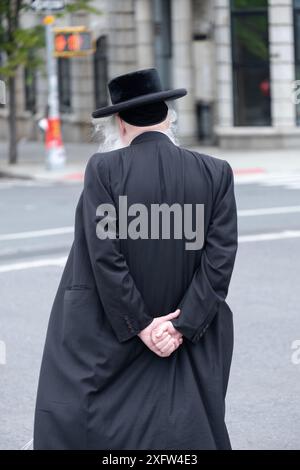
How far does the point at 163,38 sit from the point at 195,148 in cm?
375

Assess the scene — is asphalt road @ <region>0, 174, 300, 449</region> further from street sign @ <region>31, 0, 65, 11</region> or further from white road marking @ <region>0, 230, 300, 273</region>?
street sign @ <region>31, 0, 65, 11</region>

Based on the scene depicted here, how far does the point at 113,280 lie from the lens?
14.7 feet

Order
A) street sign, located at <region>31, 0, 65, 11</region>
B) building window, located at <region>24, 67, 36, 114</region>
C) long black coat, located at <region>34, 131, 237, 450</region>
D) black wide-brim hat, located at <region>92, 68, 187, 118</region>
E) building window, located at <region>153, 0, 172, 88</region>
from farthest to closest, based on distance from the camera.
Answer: building window, located at <region>24, 67, 36, 114</region> → building window, located at <region>153, 0, 172, 88</region> → street sign, located at <region>31, 0, 65, 11</region> → black wide-brim hat, located at <region>92, 68, 187, 118</region> → long black coat, located at <region>34, 131, 237, 450</region>

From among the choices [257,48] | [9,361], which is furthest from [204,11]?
[9,361]

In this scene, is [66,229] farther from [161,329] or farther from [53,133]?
[161,329]

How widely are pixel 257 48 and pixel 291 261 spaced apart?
16.0m

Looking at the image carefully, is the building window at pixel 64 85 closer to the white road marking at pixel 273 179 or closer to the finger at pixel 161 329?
the white road marking at pixel 273 179

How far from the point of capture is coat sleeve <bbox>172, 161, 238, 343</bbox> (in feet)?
14.9

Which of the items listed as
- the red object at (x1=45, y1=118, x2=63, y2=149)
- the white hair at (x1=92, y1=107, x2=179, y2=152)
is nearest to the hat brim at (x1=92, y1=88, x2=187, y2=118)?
the white hair at (x1=92, y1=107, x2=179, y2=152)

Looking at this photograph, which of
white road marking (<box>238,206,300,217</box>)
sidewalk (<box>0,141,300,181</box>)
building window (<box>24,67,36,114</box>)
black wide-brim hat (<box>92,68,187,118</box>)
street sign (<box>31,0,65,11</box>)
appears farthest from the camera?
building window (<box>24,67,36,114</box>)

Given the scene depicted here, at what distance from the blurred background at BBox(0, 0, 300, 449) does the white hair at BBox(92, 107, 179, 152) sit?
24 centimetres

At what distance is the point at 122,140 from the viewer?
4.77m

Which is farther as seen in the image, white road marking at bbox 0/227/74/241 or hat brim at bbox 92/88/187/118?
white road marking at bbox 0/227/74/241

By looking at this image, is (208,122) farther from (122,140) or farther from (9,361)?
(122,140)
